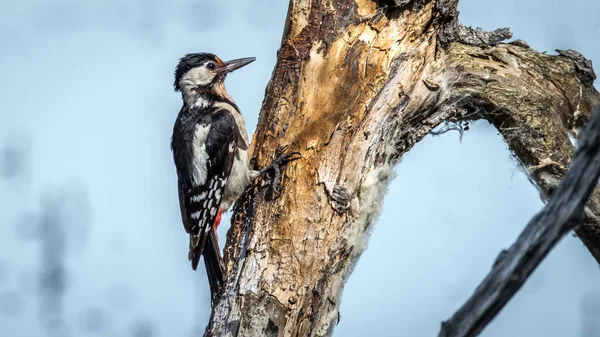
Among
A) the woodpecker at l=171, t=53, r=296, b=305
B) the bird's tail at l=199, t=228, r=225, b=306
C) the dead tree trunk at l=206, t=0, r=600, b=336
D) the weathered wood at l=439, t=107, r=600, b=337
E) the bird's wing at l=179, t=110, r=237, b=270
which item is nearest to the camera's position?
the weathered wood at l=439, t=107, r=600, b=337

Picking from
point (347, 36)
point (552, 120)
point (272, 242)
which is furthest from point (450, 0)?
point (272, 242)

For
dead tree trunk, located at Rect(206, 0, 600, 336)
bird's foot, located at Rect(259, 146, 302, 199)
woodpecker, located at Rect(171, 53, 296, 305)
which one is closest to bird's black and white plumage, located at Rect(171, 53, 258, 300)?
woodpecker, located at Rect(171, 53, 296, 305)

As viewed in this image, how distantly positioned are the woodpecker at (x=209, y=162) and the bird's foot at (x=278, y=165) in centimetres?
19

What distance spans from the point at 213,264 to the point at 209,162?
0.71 meters

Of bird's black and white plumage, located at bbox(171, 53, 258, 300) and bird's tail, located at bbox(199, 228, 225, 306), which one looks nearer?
bird's tail, located at bbox(199, 228, 225, 306)

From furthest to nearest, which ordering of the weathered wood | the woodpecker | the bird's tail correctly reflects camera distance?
the woodpecker → the bird's tail → the weathered wood

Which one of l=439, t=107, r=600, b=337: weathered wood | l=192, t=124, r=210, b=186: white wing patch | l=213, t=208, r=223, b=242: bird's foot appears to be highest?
l=192, t=124, r=210, b=186: white wing patch

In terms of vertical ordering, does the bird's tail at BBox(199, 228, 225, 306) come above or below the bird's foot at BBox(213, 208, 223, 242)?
below

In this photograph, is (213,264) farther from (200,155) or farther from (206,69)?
(206,69)

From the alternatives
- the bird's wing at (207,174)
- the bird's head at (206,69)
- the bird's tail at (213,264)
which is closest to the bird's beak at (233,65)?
the bird's head at (206,69)

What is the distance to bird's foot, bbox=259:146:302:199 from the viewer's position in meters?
3.61

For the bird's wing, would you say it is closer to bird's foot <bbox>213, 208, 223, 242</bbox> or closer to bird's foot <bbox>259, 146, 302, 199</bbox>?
bird's foot <bbox>213, 208, 223, 242</bbox>

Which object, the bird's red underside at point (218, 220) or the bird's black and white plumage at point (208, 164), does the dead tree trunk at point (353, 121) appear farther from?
the bird's red underside at point (218, 220)

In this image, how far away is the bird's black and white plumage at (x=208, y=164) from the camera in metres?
4.23
